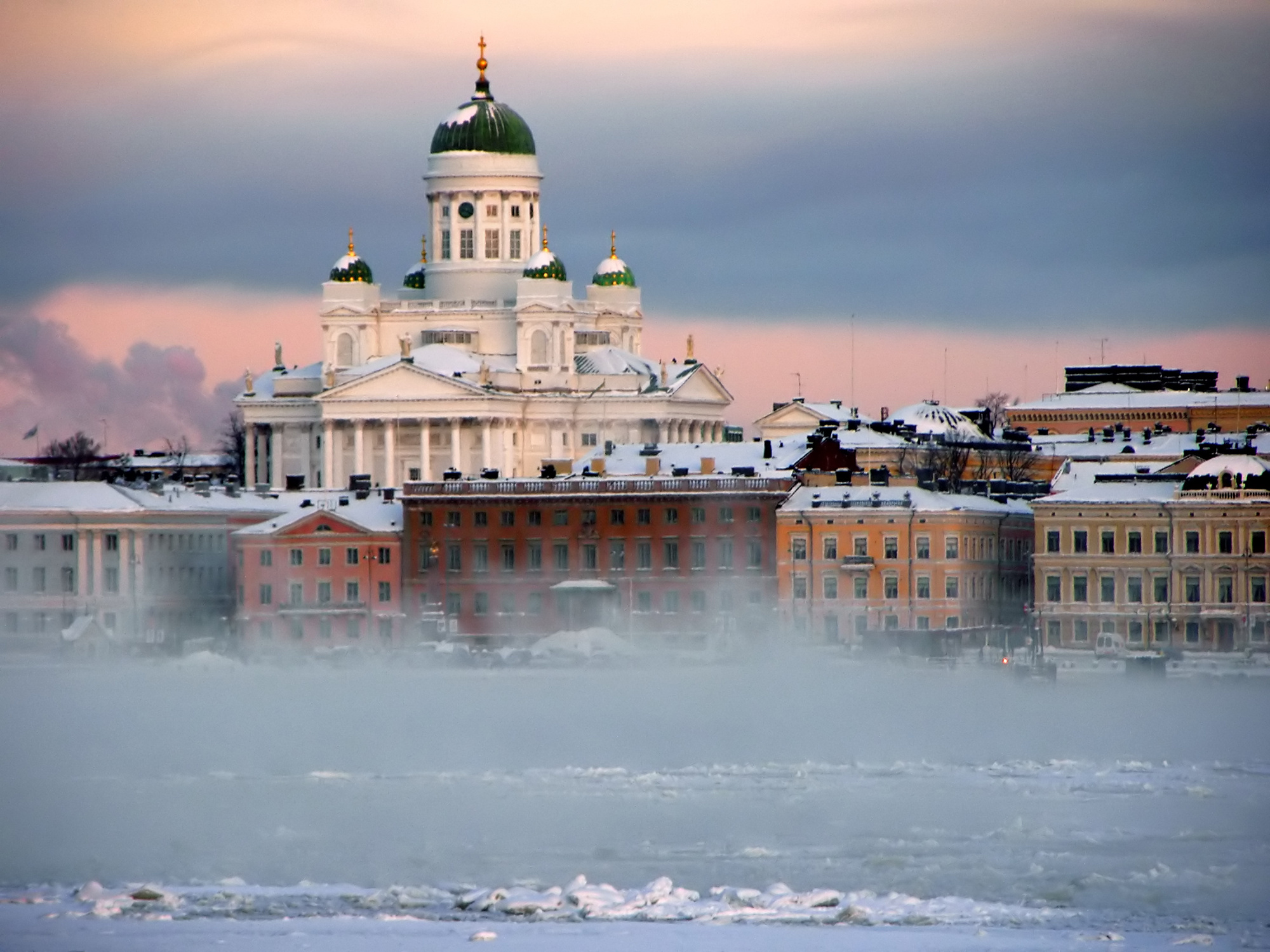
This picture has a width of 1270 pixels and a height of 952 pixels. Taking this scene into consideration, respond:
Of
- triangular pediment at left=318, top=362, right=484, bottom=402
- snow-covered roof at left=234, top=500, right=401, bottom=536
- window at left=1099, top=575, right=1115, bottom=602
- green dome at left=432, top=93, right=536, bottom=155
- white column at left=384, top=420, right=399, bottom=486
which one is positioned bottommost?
window at left=1099, top=575, right=1115, bottom=602

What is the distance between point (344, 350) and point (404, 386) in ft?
26.3

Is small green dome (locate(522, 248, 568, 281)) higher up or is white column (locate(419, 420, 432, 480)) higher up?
small green dome (locate(522, 248, 568, 281))

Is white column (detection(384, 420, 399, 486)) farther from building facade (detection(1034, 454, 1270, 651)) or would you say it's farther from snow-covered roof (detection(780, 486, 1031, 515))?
building facade (detection(1034, 454, 1270, 651))

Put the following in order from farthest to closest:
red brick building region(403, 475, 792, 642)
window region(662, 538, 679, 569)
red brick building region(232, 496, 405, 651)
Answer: red brick building region(232, 496, 405, 651)
window region(662, 538, 679, 569)
red brick building region(403, 475, 792, 642)

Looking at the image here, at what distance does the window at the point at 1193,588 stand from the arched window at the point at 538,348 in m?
49.9

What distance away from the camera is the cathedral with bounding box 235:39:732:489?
12400 centimetres

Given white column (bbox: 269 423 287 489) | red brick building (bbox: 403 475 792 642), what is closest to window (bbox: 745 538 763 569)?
red brick building (bbox: 403 475 792 642)

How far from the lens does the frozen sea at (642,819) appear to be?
37.1 metres

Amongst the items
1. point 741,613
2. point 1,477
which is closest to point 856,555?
point 741,613

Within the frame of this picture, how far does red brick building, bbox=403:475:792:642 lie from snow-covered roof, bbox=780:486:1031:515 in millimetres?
749

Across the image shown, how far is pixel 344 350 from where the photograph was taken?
132 meters

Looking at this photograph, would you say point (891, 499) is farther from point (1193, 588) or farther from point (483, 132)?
point (483, 132)

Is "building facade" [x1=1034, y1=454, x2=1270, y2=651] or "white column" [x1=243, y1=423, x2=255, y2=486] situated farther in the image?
"white column" [x1=243, y1=423, x2=255, y2=486]

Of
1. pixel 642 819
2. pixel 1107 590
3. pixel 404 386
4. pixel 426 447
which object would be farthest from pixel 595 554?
pixel 642 819
